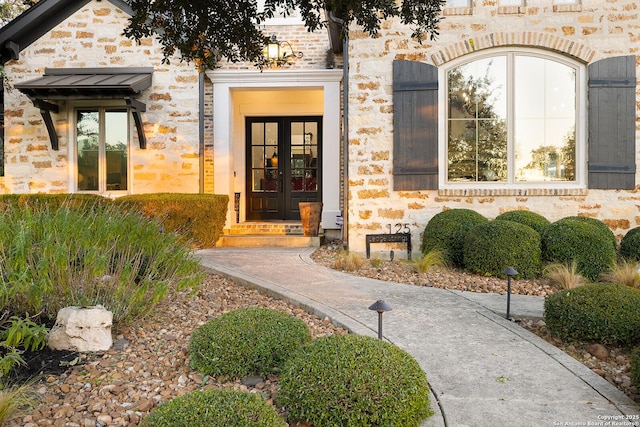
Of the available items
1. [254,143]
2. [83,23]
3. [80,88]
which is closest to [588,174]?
[254,143]

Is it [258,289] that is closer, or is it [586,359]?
[586,359]

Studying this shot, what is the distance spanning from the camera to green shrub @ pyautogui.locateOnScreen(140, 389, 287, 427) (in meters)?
1.87

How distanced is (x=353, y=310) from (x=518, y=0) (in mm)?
5574

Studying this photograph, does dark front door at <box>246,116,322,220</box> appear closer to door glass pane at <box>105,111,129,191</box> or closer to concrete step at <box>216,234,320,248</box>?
concrete step at <box>216,234,320,248</box>

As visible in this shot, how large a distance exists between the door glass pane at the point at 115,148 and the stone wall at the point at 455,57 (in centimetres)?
474

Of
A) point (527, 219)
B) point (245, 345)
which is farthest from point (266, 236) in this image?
point (245, 345)

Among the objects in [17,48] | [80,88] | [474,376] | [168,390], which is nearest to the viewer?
[168,390]

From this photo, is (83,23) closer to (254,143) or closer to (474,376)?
(254,143)

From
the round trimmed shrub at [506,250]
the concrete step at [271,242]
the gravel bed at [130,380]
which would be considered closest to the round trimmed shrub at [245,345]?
the gravel bed at [130,380]

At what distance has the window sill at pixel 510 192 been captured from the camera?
6.98 metres

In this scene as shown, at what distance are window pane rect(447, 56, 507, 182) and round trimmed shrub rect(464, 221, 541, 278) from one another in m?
1.74

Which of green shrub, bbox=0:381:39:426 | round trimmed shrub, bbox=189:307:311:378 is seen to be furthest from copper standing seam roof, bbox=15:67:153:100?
green shrub, bbox=0:381:39:426

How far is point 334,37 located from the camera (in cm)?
844

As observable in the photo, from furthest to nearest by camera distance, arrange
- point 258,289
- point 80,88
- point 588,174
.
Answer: point 80,88
point 588,174
point 258,289
